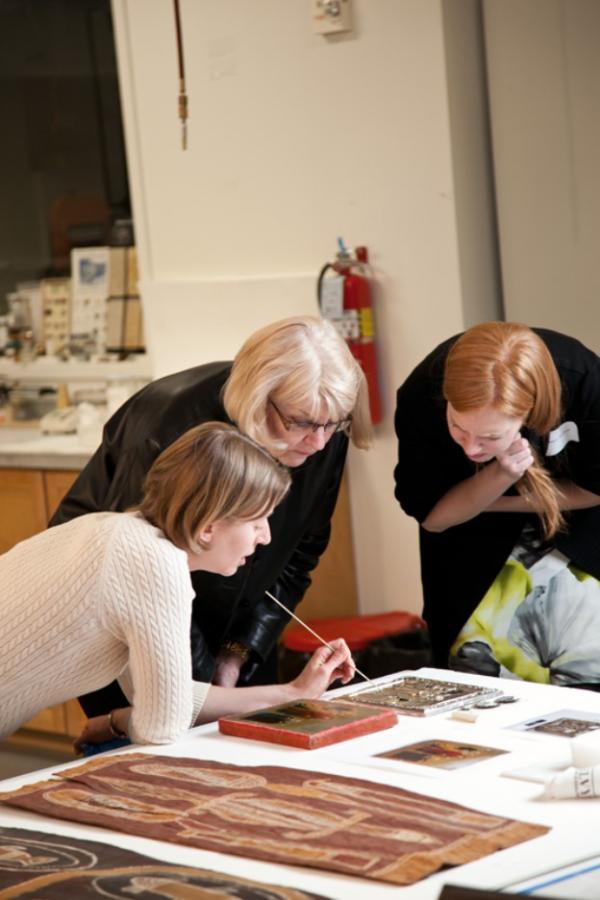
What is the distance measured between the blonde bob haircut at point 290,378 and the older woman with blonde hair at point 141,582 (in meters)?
0.18

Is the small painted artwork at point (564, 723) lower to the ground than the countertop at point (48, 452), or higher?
lower

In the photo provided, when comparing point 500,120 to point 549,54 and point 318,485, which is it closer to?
point 549,54

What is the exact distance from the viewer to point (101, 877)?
2051 mm

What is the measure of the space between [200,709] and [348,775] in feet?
1.66

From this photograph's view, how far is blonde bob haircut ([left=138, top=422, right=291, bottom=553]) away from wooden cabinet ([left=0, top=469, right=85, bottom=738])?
2.68m

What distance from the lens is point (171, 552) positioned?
2609 mm

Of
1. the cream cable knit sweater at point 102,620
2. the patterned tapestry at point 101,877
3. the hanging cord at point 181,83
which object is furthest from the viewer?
the hanging cord at point 181,83

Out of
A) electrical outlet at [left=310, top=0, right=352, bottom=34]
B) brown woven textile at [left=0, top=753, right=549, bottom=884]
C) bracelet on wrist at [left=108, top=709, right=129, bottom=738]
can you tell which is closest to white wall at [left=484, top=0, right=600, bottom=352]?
electrical outlet at [left=310, top=0, right=352, bottom=34]

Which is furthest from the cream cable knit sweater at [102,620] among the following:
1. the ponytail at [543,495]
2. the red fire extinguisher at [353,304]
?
the red fire extinguisher at [353,304]

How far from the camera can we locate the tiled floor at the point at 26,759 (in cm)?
548

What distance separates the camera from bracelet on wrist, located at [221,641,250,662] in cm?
332

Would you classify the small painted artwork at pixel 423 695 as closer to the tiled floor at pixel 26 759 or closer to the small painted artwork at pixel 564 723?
the small painted artwork at pixel 564 723

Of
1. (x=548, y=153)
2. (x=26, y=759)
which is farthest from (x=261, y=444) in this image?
(x=26, y=759)

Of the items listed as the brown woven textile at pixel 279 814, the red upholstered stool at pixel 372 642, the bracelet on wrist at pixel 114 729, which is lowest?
the red upholstered stool at pixel 372 642
